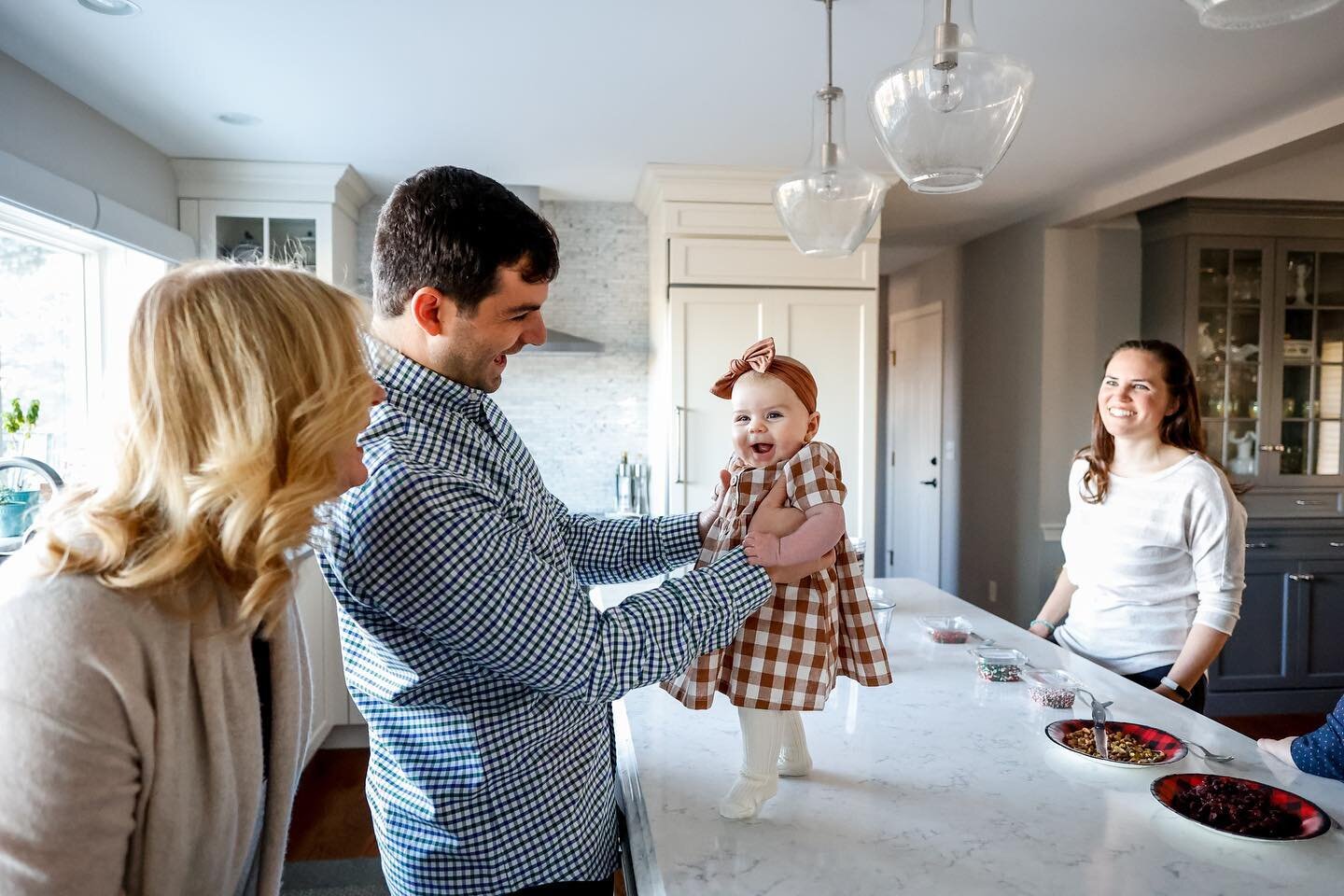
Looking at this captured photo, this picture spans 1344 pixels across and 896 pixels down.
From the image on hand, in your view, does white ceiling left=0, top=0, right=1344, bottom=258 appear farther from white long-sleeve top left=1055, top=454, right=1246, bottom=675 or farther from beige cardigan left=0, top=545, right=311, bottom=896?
beige cardigan left=0, top=545, right=311, bottom=896

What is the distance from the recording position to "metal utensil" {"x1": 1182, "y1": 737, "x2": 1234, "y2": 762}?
1238 millimetres

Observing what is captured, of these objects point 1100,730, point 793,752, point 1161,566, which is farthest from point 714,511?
point 1161,566

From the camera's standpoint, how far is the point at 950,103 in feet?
4.30

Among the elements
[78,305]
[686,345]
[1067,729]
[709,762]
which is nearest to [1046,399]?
[686,345]

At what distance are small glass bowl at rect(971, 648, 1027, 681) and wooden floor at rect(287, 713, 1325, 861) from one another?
203 cm

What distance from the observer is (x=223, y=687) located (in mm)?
743

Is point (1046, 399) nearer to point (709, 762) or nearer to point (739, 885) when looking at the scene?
point (709, 762)

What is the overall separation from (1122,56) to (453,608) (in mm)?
2616

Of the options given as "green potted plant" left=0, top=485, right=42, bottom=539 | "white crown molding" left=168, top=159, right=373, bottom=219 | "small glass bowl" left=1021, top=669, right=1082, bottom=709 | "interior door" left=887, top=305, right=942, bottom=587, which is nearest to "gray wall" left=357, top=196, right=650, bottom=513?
"white crown molding" left=168, top=159, right=373, bottom=219

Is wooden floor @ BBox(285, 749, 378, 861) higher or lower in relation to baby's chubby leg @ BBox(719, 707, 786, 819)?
lower

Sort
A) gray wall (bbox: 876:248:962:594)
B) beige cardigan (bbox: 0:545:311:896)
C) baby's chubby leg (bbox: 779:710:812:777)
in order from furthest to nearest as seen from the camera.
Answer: gray wall (bbox: 876:248:962:594)
baby's chubby leg (bbox: 779:710:812:777)
beige cardigan (bbox: 0:545:311:896)

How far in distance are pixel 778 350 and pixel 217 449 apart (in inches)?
128

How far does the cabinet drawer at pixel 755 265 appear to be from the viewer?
148 inches

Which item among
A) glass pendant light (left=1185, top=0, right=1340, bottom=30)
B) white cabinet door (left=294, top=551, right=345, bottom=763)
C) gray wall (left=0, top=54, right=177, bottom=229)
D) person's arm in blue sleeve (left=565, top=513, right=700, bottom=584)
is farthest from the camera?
white cabinet door (left=294, top=551, right=345, bottom=763)
